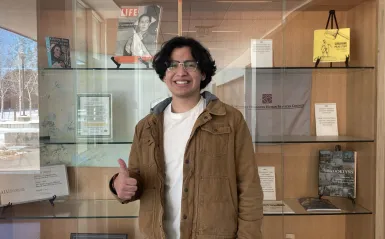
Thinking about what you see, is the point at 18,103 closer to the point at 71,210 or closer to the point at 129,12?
the point at 71,210

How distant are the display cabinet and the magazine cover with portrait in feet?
0.12

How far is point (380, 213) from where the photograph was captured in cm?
201

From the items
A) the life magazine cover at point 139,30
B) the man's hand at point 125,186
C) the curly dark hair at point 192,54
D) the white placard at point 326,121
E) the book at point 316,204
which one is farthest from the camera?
the white placard at point 326,121

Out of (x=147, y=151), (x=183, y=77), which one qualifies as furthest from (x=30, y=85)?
(x=183, y=77)

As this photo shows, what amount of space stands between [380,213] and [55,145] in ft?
6.38

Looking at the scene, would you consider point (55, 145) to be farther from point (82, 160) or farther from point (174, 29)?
point (174, 29)

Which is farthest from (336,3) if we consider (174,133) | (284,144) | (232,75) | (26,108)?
(26,108)

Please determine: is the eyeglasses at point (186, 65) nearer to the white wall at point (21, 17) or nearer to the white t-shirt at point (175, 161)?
the white t-shirt at point (175, 161)

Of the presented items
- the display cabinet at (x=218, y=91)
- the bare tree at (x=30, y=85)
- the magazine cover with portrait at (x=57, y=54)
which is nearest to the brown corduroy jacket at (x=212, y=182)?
the display cabinet at (x=218, y=91)

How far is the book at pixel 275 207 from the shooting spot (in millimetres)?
2189

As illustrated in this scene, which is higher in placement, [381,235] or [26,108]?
[26,108]

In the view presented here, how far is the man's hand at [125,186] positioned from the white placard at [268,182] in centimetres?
111

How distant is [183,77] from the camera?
1419mm

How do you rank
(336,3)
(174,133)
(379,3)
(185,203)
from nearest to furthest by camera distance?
(185,203), (174,133), (379,3), (336,3)
